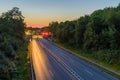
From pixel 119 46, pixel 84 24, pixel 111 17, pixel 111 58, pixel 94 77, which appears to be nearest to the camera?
pixel 94 77

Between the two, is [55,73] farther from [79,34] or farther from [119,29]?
[79,34]

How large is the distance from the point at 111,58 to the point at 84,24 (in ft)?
120

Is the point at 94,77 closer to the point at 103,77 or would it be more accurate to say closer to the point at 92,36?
the point at 103,77

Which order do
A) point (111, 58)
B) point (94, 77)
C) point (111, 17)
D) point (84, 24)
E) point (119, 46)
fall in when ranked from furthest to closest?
1. point (84, 24)
2. point (111, 17)
3. point (119, 46)
4. point (111, 58)
5. point (94, 77)

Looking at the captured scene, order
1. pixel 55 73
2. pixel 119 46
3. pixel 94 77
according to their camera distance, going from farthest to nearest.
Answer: pixel 119 46 → pixel 55 73 → pixel 94 77

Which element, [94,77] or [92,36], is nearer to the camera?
[94,77]

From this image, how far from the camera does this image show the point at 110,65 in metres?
55.6

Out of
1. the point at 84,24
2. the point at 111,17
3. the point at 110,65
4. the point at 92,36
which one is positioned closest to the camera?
the point at 110,65

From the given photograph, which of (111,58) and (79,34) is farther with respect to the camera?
(79,34)

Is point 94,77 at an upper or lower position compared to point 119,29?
lower

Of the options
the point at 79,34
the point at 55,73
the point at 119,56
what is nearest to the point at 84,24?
the point at 79,34

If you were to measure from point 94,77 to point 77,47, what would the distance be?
5632cm

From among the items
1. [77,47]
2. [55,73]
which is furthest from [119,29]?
[77,47]

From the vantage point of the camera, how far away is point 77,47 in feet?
323
